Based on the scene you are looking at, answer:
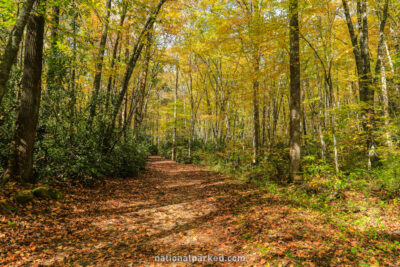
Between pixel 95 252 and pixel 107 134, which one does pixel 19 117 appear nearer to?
pixel 107 134

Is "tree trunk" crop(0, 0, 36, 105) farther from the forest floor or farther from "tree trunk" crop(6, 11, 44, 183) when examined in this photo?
the forest floor

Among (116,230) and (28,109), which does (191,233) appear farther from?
(28,109)

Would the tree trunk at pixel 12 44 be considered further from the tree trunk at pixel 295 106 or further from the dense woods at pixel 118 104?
the tree trunk at pixel 295 106

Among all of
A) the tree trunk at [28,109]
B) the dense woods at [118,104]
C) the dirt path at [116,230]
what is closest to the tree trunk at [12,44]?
the dense woods at [118,104]

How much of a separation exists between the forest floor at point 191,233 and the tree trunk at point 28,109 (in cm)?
116

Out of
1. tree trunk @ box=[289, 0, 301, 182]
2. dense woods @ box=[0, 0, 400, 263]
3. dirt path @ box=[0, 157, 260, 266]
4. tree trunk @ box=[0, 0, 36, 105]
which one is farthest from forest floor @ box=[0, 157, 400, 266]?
tree trunk @ box=[0, 0, 36, 105]

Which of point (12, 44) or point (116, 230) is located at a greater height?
point (12, 44)

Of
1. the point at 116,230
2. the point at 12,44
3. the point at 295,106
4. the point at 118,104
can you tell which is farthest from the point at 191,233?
the point at 118,104

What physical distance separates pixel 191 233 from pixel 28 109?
533 cm

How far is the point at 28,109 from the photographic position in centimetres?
510

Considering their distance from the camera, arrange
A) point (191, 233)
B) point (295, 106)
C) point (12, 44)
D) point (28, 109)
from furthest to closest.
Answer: point (295, 106)
point (28, 109)
point (191, 233)
point (12, 44)

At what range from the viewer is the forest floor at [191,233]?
313 cm

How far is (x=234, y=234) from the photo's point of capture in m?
4.14

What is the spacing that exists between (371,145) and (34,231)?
10514 mm
